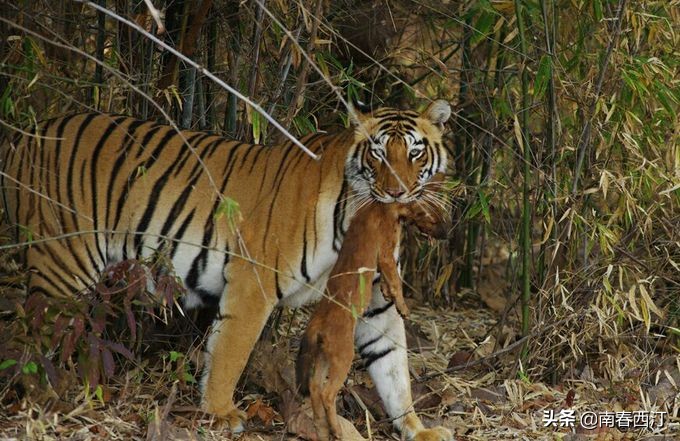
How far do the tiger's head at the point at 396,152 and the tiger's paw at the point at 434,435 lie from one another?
864mm

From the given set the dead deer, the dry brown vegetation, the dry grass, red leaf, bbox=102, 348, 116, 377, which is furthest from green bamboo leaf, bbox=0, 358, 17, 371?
the dead deer

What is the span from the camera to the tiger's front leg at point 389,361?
4309 mm

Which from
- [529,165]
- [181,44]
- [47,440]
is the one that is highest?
[181,44]

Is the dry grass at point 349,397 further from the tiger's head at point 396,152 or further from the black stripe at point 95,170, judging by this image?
the tiger's head at point 396,152

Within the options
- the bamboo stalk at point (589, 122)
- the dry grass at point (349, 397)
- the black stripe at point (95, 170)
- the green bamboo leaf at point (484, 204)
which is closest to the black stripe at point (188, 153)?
the black stripe at point (95, 170)

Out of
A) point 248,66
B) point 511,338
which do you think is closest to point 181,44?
point 248,66

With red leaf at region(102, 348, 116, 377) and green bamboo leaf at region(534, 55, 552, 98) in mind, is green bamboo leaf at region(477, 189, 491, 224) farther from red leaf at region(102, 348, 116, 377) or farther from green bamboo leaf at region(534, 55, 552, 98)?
red leaf at region(102, 348, 116, 377)

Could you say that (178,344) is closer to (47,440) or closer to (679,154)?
(47,440)

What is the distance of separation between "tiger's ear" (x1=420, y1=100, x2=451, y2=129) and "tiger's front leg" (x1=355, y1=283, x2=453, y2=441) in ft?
2.22

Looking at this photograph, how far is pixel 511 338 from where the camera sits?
504cm

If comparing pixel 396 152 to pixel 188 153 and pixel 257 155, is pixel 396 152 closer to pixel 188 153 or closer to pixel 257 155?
pixel 257 155

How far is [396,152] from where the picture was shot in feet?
13.9

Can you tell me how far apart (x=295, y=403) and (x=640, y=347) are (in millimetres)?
1780

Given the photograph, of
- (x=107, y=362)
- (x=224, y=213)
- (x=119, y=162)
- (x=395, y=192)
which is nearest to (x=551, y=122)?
(x=395, y=192)
